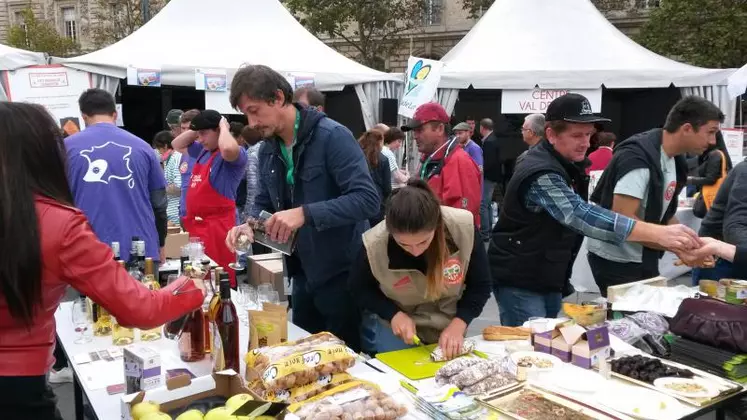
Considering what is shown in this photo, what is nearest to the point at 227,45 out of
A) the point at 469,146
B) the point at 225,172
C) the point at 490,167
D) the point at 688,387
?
the point at 490,167

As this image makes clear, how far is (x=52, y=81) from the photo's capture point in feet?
25.3

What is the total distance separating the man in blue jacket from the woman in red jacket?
0.82 metres

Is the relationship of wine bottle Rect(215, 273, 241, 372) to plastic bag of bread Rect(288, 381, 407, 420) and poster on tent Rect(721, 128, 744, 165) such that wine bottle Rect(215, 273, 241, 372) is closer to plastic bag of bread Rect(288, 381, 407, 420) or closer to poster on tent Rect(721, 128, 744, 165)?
plastic bag of bread Rect(288, 381, 407, 420)

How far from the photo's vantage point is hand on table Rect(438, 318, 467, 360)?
2.07 meters

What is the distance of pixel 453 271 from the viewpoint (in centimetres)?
215

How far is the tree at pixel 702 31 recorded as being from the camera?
1625 centimetres

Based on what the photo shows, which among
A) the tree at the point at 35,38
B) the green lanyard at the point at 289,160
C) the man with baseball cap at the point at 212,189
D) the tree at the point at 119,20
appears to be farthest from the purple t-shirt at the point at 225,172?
the tree at the point at 35,38

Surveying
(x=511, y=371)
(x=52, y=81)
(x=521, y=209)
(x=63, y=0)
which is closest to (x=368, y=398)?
(x=511, y=371)

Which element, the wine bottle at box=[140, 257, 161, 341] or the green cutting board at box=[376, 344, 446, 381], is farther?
the wine bottle at box=[140, 257, 161, 341]

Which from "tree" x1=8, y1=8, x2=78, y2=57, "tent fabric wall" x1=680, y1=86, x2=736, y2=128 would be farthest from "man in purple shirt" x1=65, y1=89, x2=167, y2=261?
"tree" x1=8, y1=8, x2=78, y2=57

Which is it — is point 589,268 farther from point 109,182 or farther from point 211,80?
point 211,80

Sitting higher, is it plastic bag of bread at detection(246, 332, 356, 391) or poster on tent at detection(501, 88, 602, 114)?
poster on tent at detection(501, 88, 602, 114)

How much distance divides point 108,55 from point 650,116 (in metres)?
10.8

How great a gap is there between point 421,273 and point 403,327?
0.21 meters
